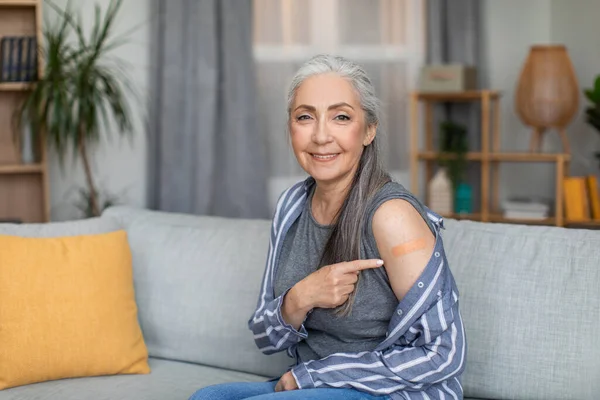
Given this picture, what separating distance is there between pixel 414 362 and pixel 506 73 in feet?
13.3

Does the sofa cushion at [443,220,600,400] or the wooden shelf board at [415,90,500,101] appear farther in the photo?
the wooden shelf board at [415,90,500,101]

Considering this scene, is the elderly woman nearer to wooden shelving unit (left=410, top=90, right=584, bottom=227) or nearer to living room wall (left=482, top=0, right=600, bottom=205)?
wooden shelving unit (left=410, top=90, right=584, bottom=227)

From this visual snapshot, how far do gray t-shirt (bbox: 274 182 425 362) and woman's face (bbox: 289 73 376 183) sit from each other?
107mm

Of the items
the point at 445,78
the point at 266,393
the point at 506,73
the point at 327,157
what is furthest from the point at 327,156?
the point at 506,73

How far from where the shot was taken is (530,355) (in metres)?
1.99

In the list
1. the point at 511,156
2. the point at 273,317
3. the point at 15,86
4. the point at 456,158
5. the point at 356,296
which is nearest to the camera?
the point at 356,296

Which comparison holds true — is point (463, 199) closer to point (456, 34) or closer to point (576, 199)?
point (576, 199)

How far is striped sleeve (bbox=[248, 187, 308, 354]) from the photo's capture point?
1.85 m

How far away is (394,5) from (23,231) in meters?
3.38

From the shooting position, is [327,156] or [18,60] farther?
[18,60]

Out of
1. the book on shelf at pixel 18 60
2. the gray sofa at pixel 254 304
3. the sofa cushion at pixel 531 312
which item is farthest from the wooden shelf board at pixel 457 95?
the sofa cushion at pixel 531 312

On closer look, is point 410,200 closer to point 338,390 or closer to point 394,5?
point 338,390

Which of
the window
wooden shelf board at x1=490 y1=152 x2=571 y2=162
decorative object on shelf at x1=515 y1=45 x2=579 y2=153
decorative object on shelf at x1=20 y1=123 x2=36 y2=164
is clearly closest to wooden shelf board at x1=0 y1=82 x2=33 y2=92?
decorative object on shelf at x1=20 y1=123 x2=36 y2=164

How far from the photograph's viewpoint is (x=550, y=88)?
4641 mm
